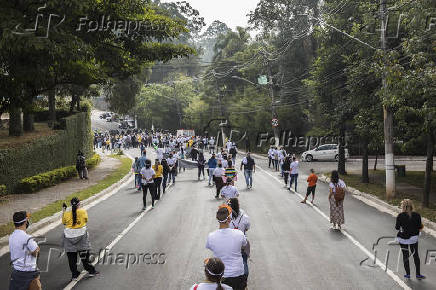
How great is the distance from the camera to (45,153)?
23922 mm

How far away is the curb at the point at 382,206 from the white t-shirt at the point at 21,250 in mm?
10493

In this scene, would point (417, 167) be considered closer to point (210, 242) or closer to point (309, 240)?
point (309, 240)

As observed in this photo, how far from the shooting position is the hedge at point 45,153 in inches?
777

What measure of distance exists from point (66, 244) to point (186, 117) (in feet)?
207

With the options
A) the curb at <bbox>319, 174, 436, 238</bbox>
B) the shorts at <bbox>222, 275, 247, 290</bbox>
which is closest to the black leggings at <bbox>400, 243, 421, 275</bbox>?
the curb at <bbox>319, 174, 436, 238</bbox>

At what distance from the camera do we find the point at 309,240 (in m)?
11.5

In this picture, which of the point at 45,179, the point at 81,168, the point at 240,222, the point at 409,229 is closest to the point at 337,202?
the point at 409,229

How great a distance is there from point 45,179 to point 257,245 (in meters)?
14.7

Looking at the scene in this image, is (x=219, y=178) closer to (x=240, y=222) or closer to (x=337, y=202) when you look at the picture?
(x=337, y=202)

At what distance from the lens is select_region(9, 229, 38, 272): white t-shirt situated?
685 centimetres

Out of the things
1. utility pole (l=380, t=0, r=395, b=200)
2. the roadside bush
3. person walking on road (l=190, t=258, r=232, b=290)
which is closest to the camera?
person walking on road (l=190, t=258, r=232, b=290)

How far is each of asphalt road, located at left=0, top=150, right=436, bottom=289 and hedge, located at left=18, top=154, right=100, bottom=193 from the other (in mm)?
4566

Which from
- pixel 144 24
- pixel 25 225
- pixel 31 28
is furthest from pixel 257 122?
pixel 25 225

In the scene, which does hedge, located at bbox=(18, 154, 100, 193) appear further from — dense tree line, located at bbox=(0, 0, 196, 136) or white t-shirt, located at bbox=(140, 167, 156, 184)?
white t-shirt, located at bbox=(140, 167, 156, 184)
